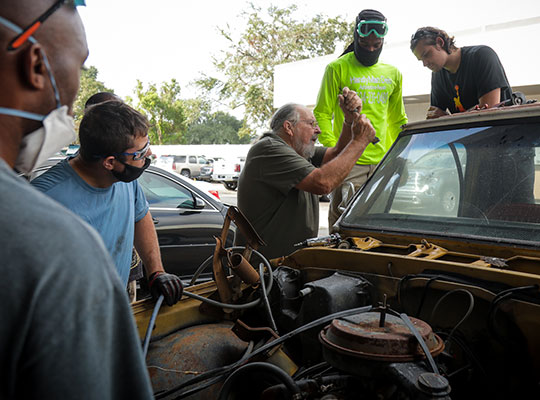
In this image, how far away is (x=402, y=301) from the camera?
6.92 ft

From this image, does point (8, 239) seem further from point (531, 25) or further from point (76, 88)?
point (531, 25)

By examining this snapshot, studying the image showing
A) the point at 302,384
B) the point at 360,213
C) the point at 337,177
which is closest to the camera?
the point at 302,384

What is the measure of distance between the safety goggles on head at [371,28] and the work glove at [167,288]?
115 inches

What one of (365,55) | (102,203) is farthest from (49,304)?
(365,55)

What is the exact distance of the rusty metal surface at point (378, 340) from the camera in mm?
1565

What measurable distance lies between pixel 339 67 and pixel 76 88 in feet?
11.8

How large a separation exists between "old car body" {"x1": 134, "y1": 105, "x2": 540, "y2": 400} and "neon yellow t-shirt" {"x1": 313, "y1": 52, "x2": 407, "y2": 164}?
1.19m

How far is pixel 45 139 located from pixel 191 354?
4.74ft

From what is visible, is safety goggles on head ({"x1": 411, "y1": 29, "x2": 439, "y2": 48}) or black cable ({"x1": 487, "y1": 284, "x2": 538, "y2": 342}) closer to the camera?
black cable ({"x1": 487, "y1": 284, "x2": 538, "y2": 342})

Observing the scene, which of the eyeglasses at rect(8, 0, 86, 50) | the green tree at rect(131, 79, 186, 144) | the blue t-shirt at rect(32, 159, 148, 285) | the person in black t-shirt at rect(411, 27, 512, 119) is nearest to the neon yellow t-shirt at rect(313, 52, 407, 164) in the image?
the person in black t-shirt at rect(411, 27, 512, 119)

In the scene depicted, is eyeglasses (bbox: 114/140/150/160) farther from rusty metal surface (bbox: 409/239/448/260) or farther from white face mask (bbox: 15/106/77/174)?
rusty metal surface (bbox: 409/239/448/260)

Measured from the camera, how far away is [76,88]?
41.0 inches

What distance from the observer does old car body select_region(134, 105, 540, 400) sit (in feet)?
5.51

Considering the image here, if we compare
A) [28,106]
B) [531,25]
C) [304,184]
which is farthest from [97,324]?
[531,25]
